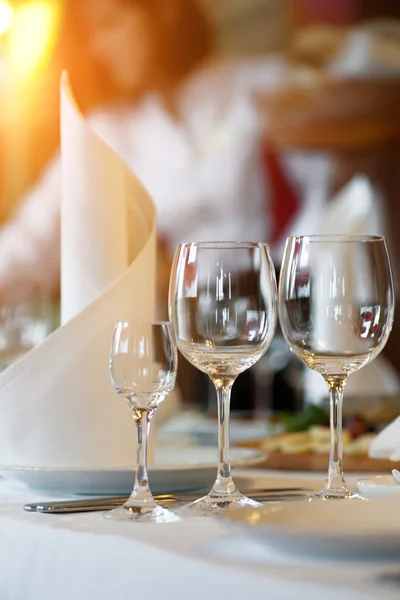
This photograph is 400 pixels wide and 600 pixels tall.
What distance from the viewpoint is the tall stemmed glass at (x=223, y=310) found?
75 cm

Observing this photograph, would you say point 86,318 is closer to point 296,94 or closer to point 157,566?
point 157,566

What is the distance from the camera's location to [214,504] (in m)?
0.75

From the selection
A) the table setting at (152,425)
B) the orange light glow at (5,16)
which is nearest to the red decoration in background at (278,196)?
the orange light glow at (5,16)

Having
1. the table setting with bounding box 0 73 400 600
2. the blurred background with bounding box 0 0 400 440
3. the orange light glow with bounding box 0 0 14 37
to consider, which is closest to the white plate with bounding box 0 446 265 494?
the table setting with bounding box 0 73 400 600

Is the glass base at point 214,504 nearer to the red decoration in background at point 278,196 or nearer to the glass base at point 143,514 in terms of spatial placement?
the glass base at point 143,514

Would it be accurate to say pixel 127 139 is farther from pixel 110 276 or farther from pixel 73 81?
pixel 110 276

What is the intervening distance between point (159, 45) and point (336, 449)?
4.35m

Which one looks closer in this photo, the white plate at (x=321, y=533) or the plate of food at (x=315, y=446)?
the white plate at (x=321, y=533)

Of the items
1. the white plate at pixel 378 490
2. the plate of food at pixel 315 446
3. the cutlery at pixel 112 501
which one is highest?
the white plate at pixel 378 490

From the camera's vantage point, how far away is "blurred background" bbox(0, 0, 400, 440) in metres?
4.61

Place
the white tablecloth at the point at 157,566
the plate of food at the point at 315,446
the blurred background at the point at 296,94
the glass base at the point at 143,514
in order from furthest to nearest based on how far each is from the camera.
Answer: the blurred background at the point at 296,94
the plate of food at the point at 315,446
the glass base at the point at 143,514
the white tablecloth at the point at 157,566

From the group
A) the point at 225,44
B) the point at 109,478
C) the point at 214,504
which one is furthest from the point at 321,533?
the point at 225,44

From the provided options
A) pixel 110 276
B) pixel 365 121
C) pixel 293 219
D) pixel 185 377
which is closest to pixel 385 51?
pixel 365 121

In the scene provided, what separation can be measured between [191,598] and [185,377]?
420 cm
